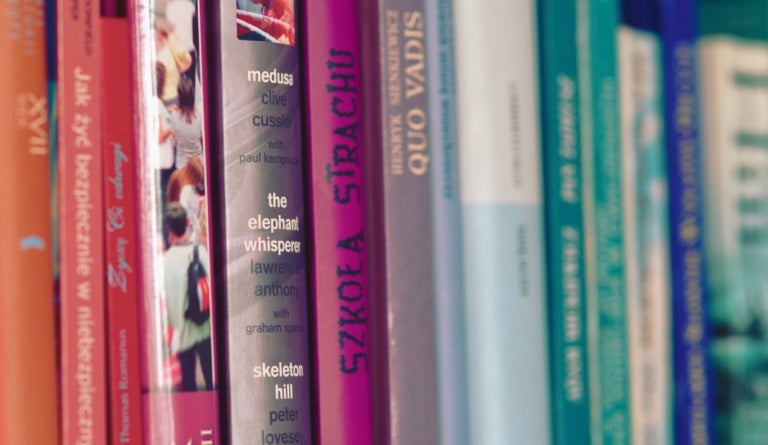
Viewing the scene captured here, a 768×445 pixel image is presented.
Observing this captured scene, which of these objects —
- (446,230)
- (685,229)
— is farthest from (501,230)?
(685,229)

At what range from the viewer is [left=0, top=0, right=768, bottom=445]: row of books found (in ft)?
1.33

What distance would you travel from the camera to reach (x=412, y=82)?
1.50 feet

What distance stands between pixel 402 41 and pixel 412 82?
0.07 ft

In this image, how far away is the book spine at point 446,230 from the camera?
458 millimetres

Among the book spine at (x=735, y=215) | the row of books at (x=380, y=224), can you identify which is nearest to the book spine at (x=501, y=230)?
the row of books at (x=380, y=224)

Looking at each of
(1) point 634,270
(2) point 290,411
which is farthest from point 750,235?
(2) point 290,411

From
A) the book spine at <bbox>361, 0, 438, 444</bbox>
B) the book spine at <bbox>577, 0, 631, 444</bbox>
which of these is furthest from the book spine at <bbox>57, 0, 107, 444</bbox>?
the book spine at <bbox>577, 0, 631, 444</bbox>

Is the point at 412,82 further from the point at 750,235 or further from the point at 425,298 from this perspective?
the point at 750,235

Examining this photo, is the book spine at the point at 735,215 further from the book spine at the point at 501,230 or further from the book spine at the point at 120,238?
the book spine at the point at 120,238

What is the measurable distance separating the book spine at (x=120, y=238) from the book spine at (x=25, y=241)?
0.03 metres

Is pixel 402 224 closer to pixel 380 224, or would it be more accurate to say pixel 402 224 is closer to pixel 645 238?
pixel 380 224

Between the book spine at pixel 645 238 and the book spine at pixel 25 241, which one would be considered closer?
the book spine at pixel 25 241

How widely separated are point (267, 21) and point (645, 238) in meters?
0.24

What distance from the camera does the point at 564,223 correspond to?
1.57 feet
